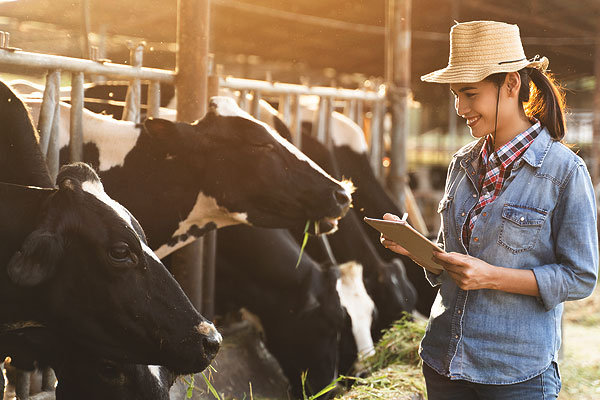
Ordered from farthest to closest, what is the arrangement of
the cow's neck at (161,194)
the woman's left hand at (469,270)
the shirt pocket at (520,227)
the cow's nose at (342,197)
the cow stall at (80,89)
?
the cow's nose at (342,197) < the cow's neck at (161,194) < the cow stall at (80,89) < the shirt pocket at (520,227) < the woman's left hand at (469,270)

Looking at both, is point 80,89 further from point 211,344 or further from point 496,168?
point 496,168

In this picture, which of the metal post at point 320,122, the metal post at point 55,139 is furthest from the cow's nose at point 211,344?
the metal post at point 320,122

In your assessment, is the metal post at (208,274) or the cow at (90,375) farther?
the metal post at (208,274)

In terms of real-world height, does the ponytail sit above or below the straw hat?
below

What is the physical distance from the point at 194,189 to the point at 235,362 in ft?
3.66

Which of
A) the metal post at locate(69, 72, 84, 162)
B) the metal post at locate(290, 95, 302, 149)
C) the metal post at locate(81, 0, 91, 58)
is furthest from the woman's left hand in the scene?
the metal post at locate(290, 95, 302, 149)

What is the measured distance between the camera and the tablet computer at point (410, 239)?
1.95 metres

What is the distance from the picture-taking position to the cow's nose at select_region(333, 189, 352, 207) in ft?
11.9

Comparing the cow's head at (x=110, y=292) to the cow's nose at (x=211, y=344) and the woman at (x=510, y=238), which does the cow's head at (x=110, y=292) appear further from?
the woman at (x=510, y=238)

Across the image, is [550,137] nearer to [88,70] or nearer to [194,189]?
[194,189]

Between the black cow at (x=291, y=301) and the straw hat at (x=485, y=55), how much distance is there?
226cm

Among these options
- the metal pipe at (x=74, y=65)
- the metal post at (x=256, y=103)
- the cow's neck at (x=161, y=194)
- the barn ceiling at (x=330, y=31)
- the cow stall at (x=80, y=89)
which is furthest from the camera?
the barn ceiling at (x=330, y=31)

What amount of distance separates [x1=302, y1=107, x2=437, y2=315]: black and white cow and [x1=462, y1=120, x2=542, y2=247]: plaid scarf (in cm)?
349

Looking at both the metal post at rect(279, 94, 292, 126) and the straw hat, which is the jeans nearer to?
the straw hat
